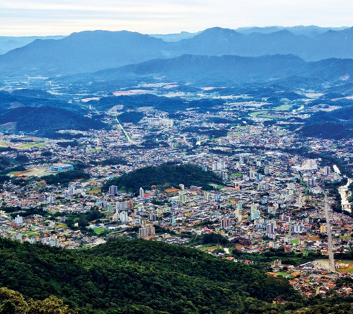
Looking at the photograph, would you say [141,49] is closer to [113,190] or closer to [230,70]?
[230,70]

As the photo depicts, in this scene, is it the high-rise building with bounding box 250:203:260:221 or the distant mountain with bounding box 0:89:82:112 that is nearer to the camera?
the high-rise building with bounding box 250:203:260:221

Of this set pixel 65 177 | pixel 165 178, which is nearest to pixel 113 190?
pixel 165 178

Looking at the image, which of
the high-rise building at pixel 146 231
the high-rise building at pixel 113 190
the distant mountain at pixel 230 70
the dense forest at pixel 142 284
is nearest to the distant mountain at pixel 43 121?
the high-rise building at pixel 113 190

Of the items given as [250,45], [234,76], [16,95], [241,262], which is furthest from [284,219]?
[250,45]

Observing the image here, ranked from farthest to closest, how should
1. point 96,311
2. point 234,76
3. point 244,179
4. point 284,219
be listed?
point 234,76
point 244,179
point 284,219
point 96,311

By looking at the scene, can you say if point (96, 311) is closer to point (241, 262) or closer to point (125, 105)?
point (241, 262)

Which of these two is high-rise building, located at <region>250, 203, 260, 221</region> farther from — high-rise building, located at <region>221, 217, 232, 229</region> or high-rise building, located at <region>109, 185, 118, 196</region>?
high-rise building, located at <region>109, 185, 118, 196</region>

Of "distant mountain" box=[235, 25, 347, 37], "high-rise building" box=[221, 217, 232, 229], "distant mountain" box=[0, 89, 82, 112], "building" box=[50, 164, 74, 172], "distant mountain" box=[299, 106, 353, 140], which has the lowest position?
"high-rise building" box=[221, 217, 232, 229]

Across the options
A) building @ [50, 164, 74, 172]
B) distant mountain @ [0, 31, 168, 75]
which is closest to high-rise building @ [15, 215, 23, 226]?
building @ [50, 164, 74, 172]
